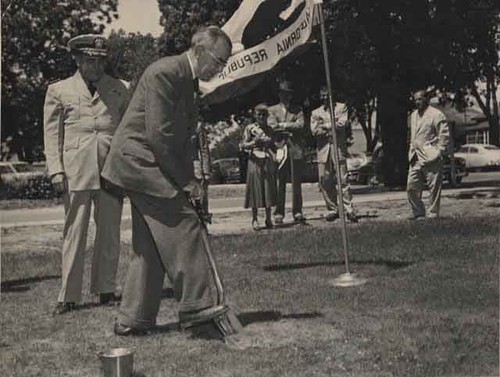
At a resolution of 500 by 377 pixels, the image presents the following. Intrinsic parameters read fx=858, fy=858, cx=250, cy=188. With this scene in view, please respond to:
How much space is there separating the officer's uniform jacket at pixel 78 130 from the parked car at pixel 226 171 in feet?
93.3

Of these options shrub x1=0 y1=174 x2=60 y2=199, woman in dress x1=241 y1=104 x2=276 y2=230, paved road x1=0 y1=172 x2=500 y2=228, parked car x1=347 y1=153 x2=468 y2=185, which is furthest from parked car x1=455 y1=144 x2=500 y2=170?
woman in dress x1=241 y1=104 x2=276 y2=230

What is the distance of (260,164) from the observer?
11141 millimetres

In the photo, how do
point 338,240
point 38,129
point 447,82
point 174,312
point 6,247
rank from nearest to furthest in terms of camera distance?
point 174,312
point 338,240
point 6,247
point 447,82
point 38,129

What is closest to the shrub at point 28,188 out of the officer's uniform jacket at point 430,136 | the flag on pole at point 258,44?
the officer's uniform jacket at point 430,136

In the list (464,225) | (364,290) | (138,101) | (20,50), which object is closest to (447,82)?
(20,50)

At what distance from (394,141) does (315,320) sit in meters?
18.1

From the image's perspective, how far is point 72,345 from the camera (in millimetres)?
4750

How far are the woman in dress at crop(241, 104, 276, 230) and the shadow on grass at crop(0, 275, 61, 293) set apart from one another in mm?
3862

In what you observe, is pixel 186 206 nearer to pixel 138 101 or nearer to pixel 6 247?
pixel 138 101

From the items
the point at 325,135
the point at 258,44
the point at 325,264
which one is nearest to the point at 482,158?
the point at 325,135

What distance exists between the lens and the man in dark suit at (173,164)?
456cm

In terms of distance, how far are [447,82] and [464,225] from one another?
13657 mm

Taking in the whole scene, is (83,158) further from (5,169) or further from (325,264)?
(5,169)

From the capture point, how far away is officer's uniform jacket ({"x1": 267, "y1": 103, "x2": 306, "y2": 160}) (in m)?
10.9
